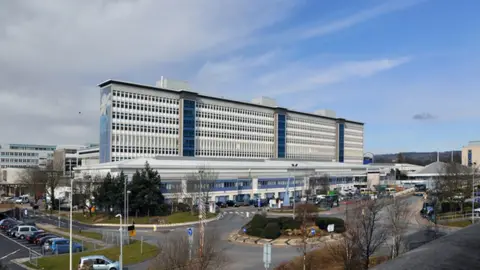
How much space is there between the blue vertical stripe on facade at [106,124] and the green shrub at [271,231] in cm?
4533

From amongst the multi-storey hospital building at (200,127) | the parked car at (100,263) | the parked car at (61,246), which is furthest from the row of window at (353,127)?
the parked car at (100,263)

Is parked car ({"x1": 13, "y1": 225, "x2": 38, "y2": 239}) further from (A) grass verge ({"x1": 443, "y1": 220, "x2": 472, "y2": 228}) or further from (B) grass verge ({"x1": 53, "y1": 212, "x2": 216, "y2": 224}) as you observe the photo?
(A) grass verge ({"x1": 443, "y1": 220, "x2": 472, "y2": 228})

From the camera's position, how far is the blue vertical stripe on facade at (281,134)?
103500 millimetres

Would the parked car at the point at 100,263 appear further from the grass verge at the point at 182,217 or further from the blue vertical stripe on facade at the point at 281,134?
the blue vertical stripe on facade at the point at 281,134

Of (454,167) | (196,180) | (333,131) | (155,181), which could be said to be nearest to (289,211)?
(196,180)

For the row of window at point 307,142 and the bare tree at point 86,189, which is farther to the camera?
the row of window at point 307,142

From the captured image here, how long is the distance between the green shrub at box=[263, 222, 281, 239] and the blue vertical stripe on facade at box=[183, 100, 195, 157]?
163ft

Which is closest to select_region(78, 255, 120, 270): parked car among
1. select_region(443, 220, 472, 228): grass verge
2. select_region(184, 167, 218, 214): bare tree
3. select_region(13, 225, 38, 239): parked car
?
select_region(13, 225, 38, 239): parked car

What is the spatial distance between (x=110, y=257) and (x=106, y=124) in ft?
161

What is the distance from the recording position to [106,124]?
7194 centimetres

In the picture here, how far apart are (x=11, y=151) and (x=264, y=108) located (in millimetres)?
95952

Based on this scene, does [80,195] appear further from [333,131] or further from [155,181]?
[333,131]

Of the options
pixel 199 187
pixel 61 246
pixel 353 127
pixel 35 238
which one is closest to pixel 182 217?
pixel 199 187

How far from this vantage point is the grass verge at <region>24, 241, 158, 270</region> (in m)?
24.4
